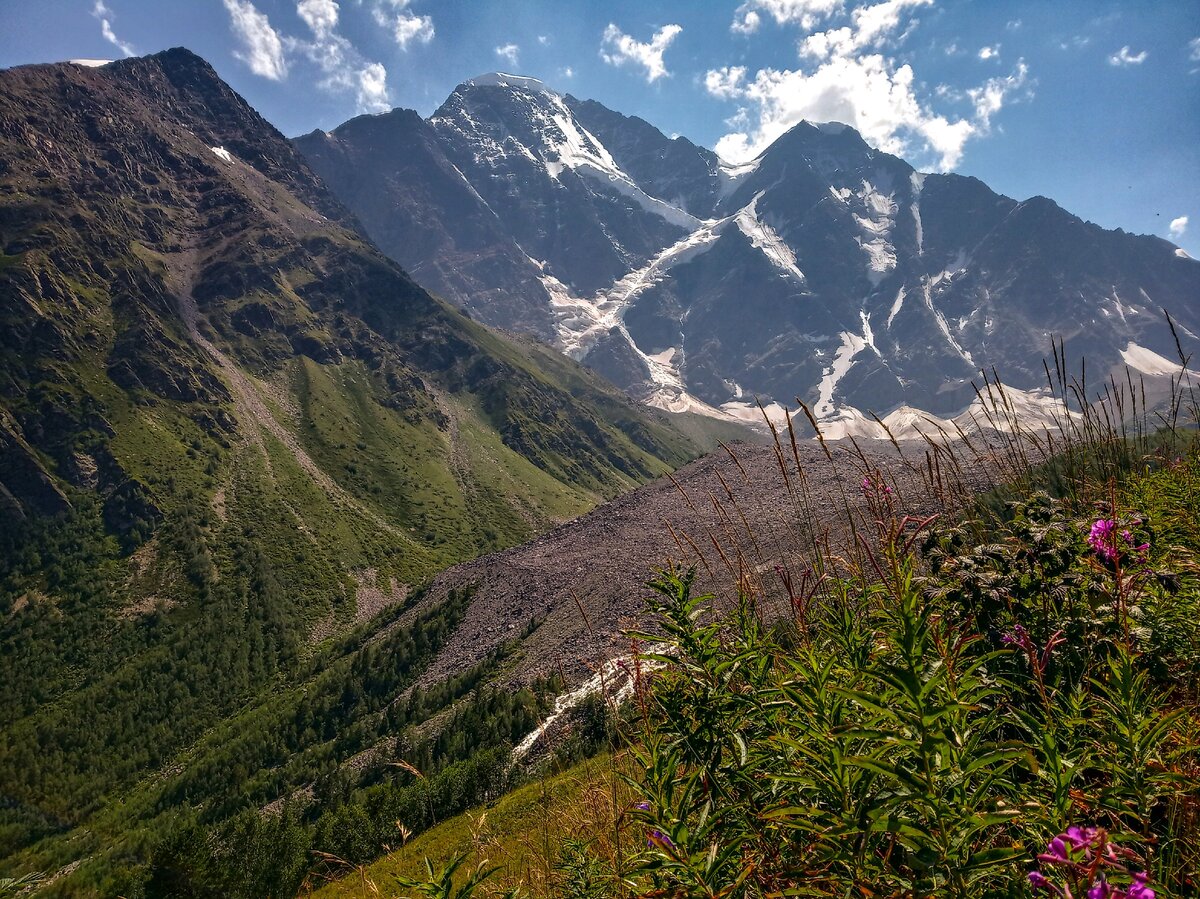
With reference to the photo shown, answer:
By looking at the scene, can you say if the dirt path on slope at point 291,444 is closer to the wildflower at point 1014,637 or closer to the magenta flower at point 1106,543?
the magenta flower at point 1106,543

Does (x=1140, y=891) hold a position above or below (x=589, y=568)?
above

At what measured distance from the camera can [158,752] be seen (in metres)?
98.4

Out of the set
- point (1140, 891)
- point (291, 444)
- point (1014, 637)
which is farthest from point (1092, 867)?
point (291, 444)

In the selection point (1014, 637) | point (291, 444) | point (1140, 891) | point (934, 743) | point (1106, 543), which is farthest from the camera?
point (291, 444)

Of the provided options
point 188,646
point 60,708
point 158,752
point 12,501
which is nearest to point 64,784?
point 158,752

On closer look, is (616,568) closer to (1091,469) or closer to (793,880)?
(1091,469)

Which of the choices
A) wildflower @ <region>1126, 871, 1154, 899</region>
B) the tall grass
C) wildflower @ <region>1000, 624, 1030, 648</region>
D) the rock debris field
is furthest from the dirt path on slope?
wildflower @ <region>1126, 871, 1154, 899</region>

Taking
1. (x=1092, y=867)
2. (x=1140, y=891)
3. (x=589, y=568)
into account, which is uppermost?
(x=1092, y=867)

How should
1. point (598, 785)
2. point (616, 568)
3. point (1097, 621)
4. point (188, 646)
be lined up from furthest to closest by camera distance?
point (188, 646)
point (616, 568)
point (598, 785)
point (1097, 621)

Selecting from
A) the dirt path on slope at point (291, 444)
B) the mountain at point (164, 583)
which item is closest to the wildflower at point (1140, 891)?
the mountain at point (164, 583)

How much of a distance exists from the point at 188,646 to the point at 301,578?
2797 cm

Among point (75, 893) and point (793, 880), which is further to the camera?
point (75, 893)

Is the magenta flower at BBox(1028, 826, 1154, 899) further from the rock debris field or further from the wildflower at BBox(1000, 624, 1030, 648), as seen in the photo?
the rock debris field

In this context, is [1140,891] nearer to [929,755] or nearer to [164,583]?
[929,755]
